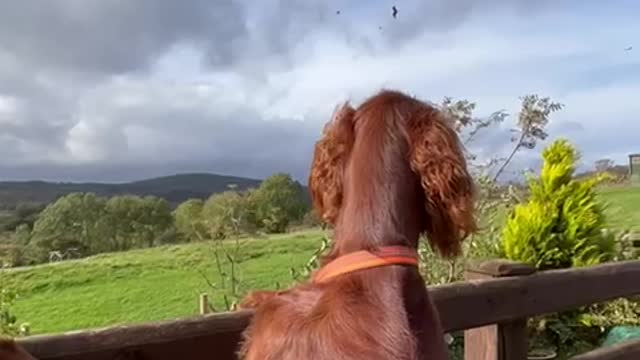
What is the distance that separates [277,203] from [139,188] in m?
1.69

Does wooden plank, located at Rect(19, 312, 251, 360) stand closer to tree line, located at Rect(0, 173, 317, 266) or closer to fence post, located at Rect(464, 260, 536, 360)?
fence post, located at Rect(464, 260, 536, 360)

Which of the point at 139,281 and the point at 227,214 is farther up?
the point at 227,214

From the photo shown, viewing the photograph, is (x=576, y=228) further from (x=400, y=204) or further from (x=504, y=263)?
(x=400, y=204)

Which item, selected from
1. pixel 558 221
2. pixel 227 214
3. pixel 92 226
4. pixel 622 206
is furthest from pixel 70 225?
pixel 622 206

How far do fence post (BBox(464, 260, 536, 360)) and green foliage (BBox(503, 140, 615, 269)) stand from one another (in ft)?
7.88

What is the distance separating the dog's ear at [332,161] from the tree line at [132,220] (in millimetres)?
2381

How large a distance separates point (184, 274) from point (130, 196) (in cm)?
133

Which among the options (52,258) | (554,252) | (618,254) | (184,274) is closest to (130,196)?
(52,258)

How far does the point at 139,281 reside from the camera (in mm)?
7090

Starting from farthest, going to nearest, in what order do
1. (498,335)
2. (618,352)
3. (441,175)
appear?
(618,352) < (498,335) < (441,175)

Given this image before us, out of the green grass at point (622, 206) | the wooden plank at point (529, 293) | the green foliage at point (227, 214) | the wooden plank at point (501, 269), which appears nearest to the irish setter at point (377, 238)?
the wooden plank at point (529, 293)

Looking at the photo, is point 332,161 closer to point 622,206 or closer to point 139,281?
point 139,281

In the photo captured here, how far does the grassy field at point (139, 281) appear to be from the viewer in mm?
6137

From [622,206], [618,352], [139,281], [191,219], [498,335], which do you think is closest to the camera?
[498,335]
